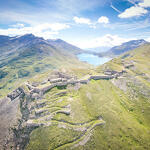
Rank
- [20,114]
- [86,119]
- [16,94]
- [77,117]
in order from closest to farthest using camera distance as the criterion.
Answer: [86,119], [77,117], [20,114], [16,94]

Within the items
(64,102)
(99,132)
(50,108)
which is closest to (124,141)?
(99,132)

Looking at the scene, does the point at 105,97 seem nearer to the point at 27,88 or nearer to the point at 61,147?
the point at 61,147

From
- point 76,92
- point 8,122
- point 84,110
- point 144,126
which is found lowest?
point 8,122

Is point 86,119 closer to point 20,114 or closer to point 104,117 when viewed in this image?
point 104,117

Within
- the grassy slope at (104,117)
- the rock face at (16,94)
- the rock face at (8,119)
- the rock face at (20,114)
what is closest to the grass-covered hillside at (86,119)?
the grassy slope at (104,117)

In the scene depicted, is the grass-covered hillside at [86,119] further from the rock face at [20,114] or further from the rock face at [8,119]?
the rock face at [8,119]

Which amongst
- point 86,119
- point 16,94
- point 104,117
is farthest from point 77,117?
point 16,94

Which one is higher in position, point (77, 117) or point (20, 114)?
point (77, 117)
